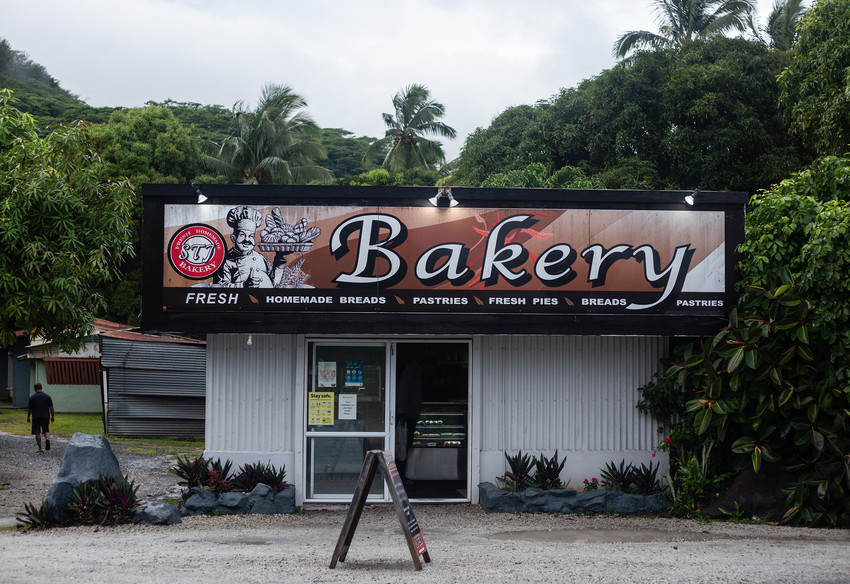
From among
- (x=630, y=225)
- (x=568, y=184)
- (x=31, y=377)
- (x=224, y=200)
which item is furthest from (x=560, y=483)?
(x=31, y=377)

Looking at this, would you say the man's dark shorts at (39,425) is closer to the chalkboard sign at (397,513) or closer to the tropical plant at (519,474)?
the tropical plant at (519,474)

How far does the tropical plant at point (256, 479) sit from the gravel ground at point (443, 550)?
45cm

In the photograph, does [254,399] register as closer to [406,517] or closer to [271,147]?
[406,517]

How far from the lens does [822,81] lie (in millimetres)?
17672

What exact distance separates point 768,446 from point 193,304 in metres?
7.34

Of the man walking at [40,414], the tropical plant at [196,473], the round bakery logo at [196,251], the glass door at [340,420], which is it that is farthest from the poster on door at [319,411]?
the man walking at [40,414]

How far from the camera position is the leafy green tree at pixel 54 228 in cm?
1172

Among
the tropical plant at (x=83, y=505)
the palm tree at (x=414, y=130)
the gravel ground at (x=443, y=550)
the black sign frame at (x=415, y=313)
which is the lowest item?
the gravel ground at (x=443, y=550)

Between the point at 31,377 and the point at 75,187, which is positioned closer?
the point at 75,187

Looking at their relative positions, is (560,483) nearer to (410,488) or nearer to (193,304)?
(410,488)

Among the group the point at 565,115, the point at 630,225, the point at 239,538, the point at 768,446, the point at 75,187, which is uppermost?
the point at 565,115

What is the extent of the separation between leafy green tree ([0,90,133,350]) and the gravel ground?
337cm

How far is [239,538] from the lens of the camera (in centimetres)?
863

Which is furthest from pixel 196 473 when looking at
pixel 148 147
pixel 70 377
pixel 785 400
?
pixel 148 147
